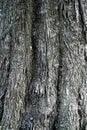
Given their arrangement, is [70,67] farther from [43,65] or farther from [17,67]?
[17,67]

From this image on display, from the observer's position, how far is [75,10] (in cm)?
297

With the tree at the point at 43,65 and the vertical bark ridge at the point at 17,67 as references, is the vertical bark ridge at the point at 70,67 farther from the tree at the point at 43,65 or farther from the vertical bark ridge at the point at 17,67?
the vertical bark ridge at the point at 17,67

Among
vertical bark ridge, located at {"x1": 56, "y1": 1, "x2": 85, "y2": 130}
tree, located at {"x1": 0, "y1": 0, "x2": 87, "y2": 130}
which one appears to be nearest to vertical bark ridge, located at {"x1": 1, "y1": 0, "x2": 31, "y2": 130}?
tree, located at {"x1": 0, "y1": 0, "x2": 87, "y2": 130}

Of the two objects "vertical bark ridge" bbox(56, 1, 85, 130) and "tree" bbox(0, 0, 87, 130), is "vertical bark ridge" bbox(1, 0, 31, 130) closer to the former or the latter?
"tree" bbox(0, 0, 87, 130)

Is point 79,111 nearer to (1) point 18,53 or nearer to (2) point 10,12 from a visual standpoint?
(1) point 18,53

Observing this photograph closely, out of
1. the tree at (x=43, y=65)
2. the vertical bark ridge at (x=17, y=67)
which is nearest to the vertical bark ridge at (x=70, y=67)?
the tree at (x=43, y=65)

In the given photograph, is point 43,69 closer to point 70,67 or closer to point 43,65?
point 43,65

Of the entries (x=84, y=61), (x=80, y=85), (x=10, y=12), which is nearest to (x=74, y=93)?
(x=80, y=85)

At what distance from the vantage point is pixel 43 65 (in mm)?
2908

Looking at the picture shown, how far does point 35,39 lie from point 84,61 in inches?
21.6

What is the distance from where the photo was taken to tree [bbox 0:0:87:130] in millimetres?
2783

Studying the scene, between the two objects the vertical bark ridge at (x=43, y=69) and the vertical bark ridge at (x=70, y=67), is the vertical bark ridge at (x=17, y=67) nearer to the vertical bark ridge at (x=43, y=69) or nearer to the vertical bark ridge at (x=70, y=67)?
the vertical bark ridge at (x=43, y=69)

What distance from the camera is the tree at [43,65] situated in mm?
2783

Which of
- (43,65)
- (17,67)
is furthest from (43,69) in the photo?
(17,67)
